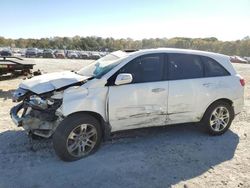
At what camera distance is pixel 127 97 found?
5086 mm

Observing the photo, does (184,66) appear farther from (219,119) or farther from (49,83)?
(49,83)

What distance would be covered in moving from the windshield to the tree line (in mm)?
83608

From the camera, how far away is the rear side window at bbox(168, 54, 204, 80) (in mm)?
5625

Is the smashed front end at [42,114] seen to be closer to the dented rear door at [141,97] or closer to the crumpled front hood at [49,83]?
the crumpled front hood at [49,83]

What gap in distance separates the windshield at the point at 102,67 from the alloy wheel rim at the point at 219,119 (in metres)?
2.30

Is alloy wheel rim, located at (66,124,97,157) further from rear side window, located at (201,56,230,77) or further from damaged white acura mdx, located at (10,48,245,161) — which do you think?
rear side window, located at (201,56,230,77)

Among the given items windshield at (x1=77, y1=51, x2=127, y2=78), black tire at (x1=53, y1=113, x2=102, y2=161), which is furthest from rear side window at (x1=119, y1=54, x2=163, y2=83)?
black tire at (x1=53, y1=113, x2=102, y2=161)

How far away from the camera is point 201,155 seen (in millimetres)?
5141

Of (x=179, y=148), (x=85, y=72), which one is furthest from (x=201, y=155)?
(x=85, y=72)

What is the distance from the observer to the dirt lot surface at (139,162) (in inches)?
165

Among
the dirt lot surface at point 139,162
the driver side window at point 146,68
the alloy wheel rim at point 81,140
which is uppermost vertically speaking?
the driver side window at point 146,68

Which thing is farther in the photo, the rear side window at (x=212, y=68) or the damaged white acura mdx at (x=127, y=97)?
the rear side window at (x=212, y=68)

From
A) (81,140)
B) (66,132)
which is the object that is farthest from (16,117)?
(81,140)

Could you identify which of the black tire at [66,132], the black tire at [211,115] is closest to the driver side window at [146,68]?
the black tire at [66,132]
